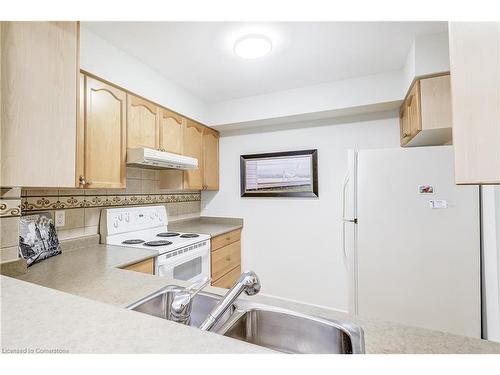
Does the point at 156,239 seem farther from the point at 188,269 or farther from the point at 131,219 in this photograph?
the point at 188,269

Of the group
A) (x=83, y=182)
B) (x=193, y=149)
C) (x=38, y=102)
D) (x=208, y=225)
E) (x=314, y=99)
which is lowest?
(x=208, y=225)

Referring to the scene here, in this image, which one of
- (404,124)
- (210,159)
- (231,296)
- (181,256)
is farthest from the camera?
(210,159)

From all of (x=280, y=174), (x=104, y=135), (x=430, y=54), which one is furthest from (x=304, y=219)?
(x=104, y=135)

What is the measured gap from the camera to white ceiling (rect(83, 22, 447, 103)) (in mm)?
1591

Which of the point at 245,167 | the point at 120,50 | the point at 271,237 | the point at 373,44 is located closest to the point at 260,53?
the point at 373,44

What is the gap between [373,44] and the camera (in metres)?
1.78

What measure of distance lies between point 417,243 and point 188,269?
5.57 ft

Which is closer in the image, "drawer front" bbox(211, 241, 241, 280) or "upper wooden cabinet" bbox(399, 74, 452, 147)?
"upper wooden cabinet" bbox(399, 74, 452, 147)

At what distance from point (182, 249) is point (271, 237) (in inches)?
46.6

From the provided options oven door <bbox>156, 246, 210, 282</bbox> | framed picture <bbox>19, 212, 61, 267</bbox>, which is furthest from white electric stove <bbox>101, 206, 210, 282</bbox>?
framed picture <bbox>19, 212, 61, 267</bbox>

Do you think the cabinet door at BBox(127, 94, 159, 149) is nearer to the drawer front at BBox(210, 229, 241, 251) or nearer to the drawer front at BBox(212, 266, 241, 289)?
the drawer front at BBox(210, 229, 241, 251)

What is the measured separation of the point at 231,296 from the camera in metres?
0.81

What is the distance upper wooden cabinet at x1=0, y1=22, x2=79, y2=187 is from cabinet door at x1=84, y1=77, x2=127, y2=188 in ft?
2.41

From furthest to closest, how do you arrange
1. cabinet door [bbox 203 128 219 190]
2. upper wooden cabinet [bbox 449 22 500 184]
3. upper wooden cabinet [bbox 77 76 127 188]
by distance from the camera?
cabinet door [bbox 203 128 219 190]
upper wooden cabinet [bbox 77 76 127 188]
upper wooden cabinet [bbox 449 22 500 184]
